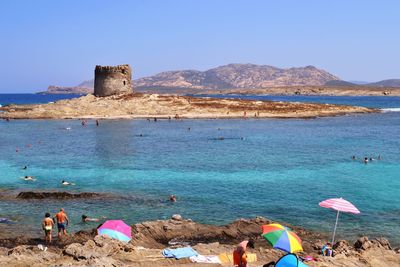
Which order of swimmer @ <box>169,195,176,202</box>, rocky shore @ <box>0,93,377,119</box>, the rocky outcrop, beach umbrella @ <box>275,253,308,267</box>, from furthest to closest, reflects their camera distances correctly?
rocky shore @ <box>0,93,377,119</box>
the rocky outcrop
swimmer @ <box>169,195,176,202</box>
beach umbrella @ <box>275,253,308,267</box>

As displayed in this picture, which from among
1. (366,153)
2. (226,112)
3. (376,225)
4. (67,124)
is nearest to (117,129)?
(67,124)

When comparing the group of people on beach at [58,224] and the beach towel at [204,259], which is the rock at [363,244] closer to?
the beach towel at [204,259]

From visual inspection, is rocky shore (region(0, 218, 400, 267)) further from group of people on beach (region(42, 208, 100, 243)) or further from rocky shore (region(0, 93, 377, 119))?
rocky shore (region(0, 93, 377, 119))

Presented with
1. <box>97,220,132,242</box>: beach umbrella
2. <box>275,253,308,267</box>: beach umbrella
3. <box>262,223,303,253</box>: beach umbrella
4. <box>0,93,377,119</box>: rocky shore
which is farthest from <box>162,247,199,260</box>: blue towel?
<box>0,93,377,119</box>: rocky shore

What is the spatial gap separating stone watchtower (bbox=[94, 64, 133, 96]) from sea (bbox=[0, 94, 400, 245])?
26.6 metres

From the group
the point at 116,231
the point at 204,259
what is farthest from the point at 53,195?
the point at 204,259

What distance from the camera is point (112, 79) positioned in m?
93.2

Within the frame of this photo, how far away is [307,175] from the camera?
35.1m

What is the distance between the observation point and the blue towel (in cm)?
1672

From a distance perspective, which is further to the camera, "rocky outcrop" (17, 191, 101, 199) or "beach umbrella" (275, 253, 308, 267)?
"rocky outcrop" (17, 191, 101, 199)

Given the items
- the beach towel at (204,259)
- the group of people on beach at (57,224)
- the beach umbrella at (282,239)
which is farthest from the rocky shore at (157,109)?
the beach umbrella at (282,239)

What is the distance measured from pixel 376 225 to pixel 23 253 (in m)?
16.7

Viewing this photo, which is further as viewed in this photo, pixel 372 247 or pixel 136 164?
pixel 136 164

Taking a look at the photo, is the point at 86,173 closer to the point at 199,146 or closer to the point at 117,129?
the point at 199,146
